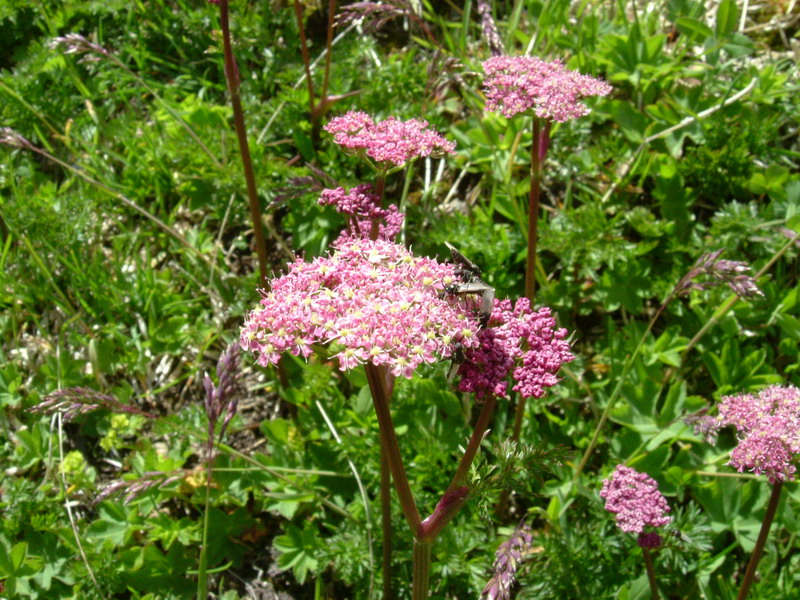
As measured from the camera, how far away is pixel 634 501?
9.60 ft

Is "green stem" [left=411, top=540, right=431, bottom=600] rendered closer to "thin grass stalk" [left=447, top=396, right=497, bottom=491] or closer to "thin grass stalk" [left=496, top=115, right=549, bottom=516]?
"thin grass stalk" [left=447, top=396, right=497, bottom=491]

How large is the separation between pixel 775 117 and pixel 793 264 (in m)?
0.89

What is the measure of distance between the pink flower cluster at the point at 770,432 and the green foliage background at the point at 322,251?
611 millimetres

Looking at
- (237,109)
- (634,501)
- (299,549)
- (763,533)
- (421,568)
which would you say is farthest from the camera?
(299,549)

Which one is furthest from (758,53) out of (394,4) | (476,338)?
(476,338)

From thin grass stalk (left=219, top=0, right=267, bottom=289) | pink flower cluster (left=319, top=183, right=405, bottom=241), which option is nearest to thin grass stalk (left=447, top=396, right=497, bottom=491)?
pink flower cluster (left=319, top=183, right=405, bottom=241)

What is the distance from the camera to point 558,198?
4.77 meters

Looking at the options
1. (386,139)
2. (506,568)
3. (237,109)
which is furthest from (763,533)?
(237,109)

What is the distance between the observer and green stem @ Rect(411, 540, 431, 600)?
8.05ft

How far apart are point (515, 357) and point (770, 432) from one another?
107 cm

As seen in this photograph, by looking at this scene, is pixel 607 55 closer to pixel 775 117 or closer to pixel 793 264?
pixel 775 117

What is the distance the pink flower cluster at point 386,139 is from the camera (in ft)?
8.95

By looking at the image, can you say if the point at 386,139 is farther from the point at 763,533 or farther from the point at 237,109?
the point at 763,533

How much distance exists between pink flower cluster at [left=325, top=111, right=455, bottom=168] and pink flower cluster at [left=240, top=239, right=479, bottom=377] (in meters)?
0.53
